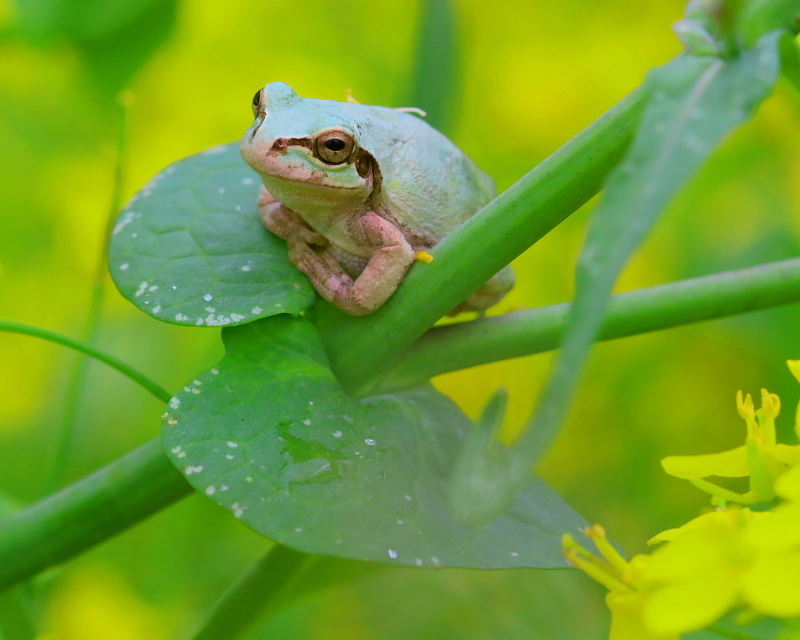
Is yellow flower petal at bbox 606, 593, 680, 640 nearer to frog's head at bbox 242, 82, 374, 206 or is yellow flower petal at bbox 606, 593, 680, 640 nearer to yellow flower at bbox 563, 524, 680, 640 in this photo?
yellow flower at bbox 563, 524, 680, 640

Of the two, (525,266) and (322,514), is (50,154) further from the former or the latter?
(322,514)

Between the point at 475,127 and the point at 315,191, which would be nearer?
the point at 315,191

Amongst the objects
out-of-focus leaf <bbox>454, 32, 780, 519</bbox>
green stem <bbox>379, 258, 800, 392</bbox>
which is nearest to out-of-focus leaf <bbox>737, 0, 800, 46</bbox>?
out-of-focus leaf <bbox>454, 32, 780, 519</bbox>

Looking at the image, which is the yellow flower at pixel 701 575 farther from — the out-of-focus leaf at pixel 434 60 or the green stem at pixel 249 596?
the out-of-focus leaf at pixel 434 60

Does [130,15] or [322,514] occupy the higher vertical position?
[130,15]

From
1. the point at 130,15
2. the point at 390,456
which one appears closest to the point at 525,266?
the point at 130,15

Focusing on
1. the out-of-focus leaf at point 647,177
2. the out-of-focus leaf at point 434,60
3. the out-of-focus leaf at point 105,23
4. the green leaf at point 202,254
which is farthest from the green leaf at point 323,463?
the out-of-focus leaf at point 105,23

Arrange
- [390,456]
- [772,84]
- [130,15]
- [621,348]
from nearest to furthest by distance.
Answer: [772,84] → [390,456] → [130,15] → [621,348]
